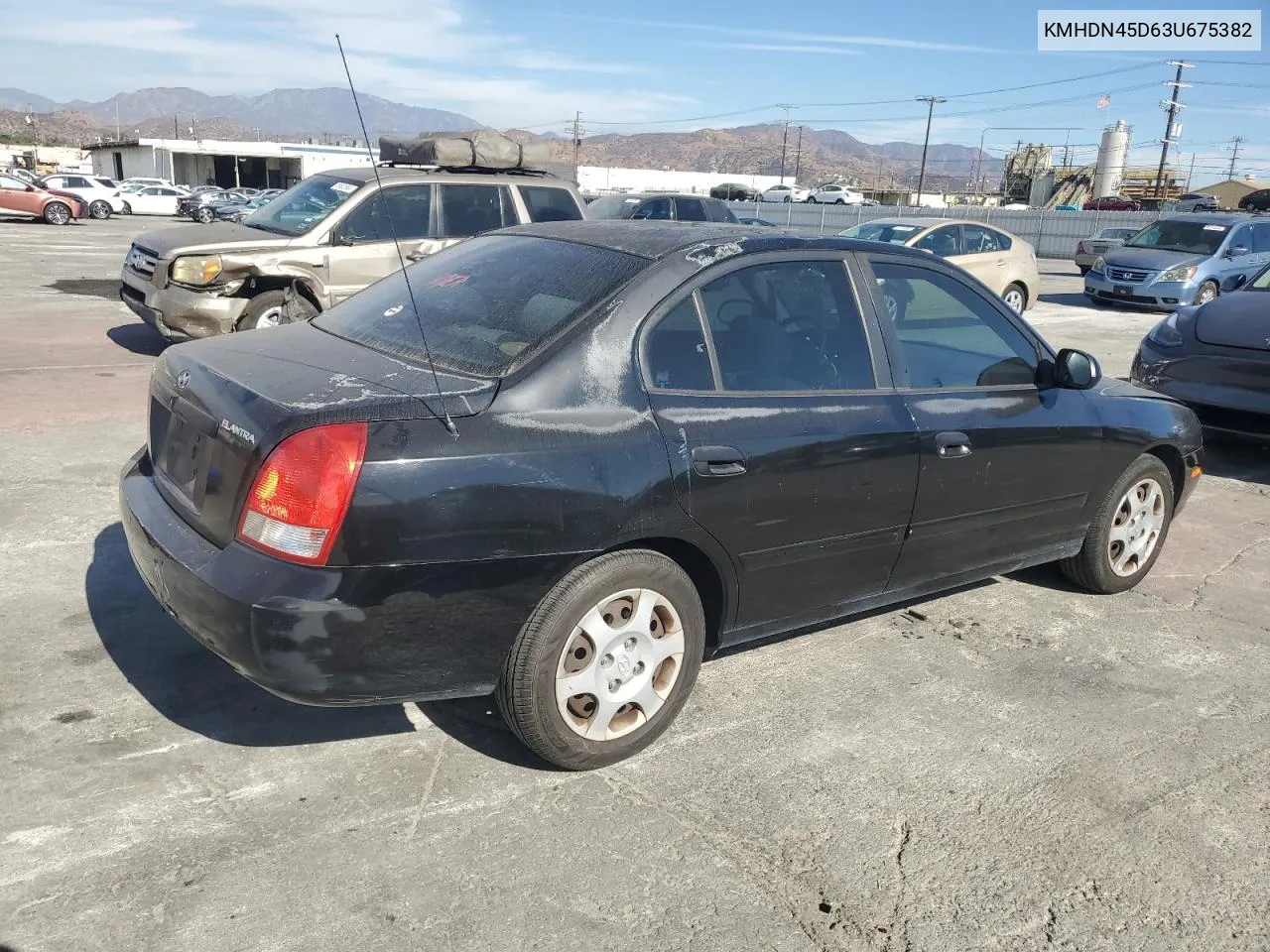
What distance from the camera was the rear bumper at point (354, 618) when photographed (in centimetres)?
265

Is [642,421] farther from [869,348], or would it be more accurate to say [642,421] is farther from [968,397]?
[968,397]

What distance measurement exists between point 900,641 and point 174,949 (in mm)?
2929

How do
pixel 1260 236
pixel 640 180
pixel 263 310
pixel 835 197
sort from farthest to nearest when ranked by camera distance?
pixel 640 180 → pixel 835 197 → pixel 1260 236 → pixel 263 310

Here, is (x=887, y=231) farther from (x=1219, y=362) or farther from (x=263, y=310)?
(x=263, y=310)

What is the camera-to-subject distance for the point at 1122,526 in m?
4.79

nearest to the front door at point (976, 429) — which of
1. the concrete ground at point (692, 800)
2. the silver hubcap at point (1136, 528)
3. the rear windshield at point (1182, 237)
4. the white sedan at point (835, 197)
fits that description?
the silver hubcap at point (1136, 528)

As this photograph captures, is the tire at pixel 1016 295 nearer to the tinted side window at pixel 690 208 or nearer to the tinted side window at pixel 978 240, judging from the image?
the tinted side window at pixel 978 240

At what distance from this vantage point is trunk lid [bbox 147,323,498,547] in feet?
9.09

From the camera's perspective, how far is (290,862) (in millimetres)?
2656

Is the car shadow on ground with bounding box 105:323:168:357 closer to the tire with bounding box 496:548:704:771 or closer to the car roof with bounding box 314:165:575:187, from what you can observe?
the car roof with bounding box 314:165:575:187

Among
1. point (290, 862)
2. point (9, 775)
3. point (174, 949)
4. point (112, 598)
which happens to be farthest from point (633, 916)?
point (112, 598)

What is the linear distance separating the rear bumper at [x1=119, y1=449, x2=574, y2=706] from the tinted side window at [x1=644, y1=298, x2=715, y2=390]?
699 mm

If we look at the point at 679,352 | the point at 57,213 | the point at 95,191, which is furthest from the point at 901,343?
the point at 95,191

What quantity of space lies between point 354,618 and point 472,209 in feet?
23.7
